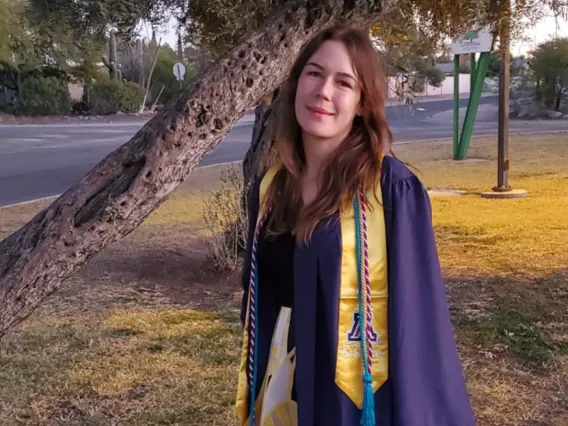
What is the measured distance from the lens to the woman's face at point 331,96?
202 cm

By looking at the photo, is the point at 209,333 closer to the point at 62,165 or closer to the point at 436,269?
the point at 436,269

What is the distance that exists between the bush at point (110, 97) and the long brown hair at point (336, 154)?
118 feet

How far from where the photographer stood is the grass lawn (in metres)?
4.16

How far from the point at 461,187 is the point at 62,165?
27.9 ft

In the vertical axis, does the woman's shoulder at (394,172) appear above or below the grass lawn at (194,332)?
above

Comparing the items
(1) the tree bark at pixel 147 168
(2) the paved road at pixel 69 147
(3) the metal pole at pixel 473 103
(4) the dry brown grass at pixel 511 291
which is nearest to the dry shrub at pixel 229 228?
(2) the paved road at pixel 69 147

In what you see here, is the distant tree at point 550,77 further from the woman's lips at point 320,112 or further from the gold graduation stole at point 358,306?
the gold graduation stole at point 358,306

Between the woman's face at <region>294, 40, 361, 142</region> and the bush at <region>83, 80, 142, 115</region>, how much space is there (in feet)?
119

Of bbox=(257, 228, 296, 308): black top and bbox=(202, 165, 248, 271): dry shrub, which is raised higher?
bbox=(257, 228, 296, 308): black top

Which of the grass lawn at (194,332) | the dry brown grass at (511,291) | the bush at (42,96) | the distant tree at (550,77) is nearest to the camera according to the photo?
the grass lawn at (194,332)

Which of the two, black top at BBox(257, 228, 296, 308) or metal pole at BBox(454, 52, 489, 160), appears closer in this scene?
black top at BBox(257, 228, 296, 308)

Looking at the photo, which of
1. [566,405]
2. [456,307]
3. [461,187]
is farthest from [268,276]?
[461,187]

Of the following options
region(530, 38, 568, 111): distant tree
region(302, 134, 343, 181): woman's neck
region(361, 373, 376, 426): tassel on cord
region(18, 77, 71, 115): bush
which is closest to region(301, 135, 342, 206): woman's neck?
region(302, 134, 343, 181): woman's neck

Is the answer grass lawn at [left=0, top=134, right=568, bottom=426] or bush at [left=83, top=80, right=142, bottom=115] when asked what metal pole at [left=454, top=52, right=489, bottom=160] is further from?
bush at [left=83, top=80, right=142, bottom=115]
